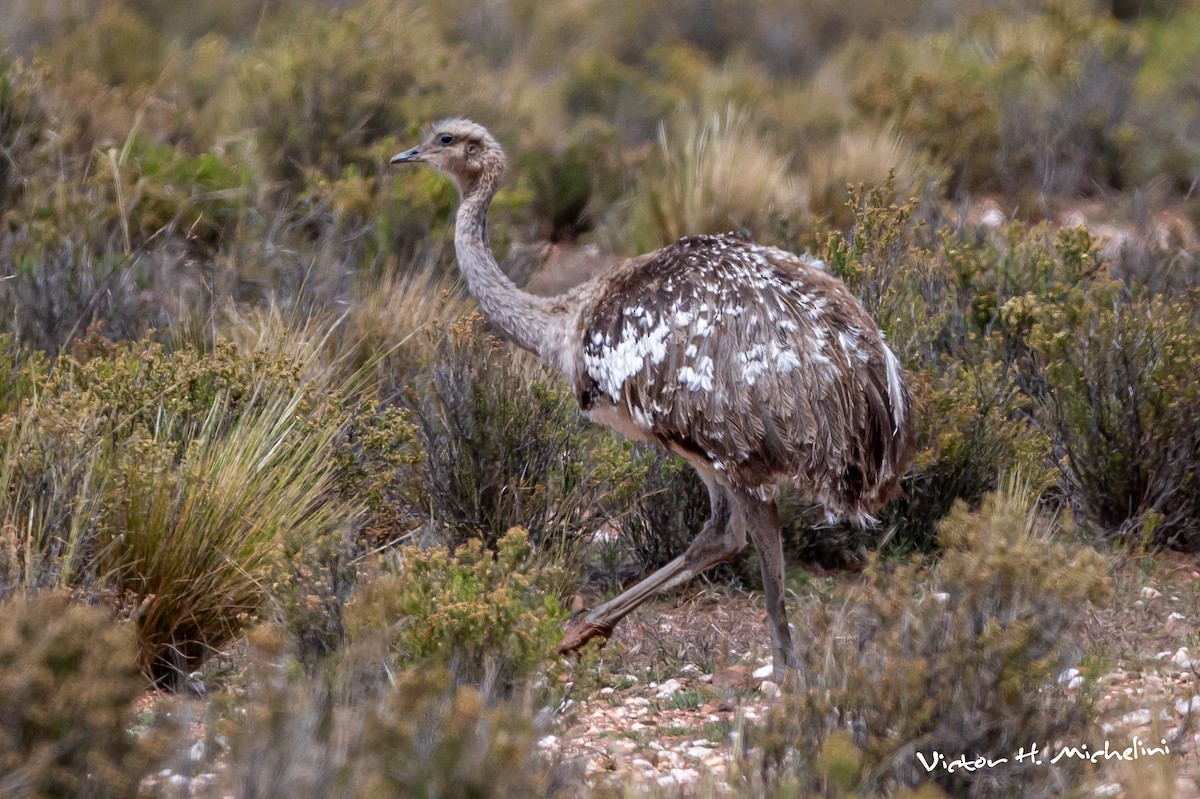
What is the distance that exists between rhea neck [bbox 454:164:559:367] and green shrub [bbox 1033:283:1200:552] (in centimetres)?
194

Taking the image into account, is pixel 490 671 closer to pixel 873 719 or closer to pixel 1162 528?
pixel 873 719

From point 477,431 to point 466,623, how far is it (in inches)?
76.8

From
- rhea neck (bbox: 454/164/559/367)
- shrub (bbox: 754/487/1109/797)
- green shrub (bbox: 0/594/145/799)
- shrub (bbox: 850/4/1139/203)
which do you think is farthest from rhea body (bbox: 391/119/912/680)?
shrub (bbox: 850/4/1139/203)

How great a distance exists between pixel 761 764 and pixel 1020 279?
4.18 m

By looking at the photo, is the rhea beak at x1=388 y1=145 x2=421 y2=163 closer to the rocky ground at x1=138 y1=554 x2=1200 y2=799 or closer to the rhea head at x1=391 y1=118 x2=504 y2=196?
the rhea head at x1=391 y1=118 x2=504 y2=196

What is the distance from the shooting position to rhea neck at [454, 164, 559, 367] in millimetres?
5555

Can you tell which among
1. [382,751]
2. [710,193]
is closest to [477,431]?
[382,751]

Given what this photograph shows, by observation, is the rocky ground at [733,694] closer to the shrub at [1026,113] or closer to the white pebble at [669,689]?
the white pebble at [669,689]

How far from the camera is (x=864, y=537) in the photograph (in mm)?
6078

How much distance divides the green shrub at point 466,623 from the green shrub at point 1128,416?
2651mm

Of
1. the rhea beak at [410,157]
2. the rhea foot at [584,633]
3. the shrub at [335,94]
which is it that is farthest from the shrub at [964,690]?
the shrub at [335,94]

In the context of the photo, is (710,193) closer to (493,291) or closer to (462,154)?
(462,154)

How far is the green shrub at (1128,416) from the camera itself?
19.0 feet

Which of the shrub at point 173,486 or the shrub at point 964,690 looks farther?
the shrub at point 173,486
